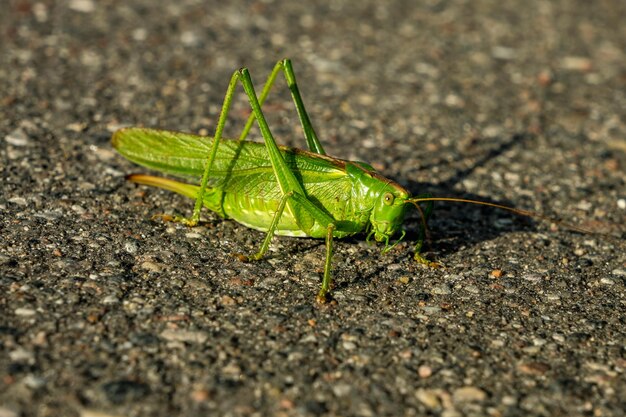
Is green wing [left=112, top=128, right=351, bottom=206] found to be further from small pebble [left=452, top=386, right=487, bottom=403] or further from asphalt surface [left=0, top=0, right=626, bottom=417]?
small pebble [left=452, top=386, right=487, bottom=403]

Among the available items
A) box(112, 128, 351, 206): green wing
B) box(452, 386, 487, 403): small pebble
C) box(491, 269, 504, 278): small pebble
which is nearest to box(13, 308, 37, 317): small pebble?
box(112, 128, 351, 206): green wing

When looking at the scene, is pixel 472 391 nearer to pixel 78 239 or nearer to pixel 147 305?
pixel 147 305

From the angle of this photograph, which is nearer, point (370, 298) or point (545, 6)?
point (370, 298)

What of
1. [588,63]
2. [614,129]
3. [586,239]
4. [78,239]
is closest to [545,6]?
[588,63]

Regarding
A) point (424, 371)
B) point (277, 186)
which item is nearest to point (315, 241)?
point (277, 186)

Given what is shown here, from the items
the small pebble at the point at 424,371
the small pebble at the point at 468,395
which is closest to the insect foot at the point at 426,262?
the small pebble at the point at 424,371

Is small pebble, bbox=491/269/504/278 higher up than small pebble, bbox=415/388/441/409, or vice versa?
small pebble, bbox=491/269/504/278

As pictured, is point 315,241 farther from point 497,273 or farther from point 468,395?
point 468,395
